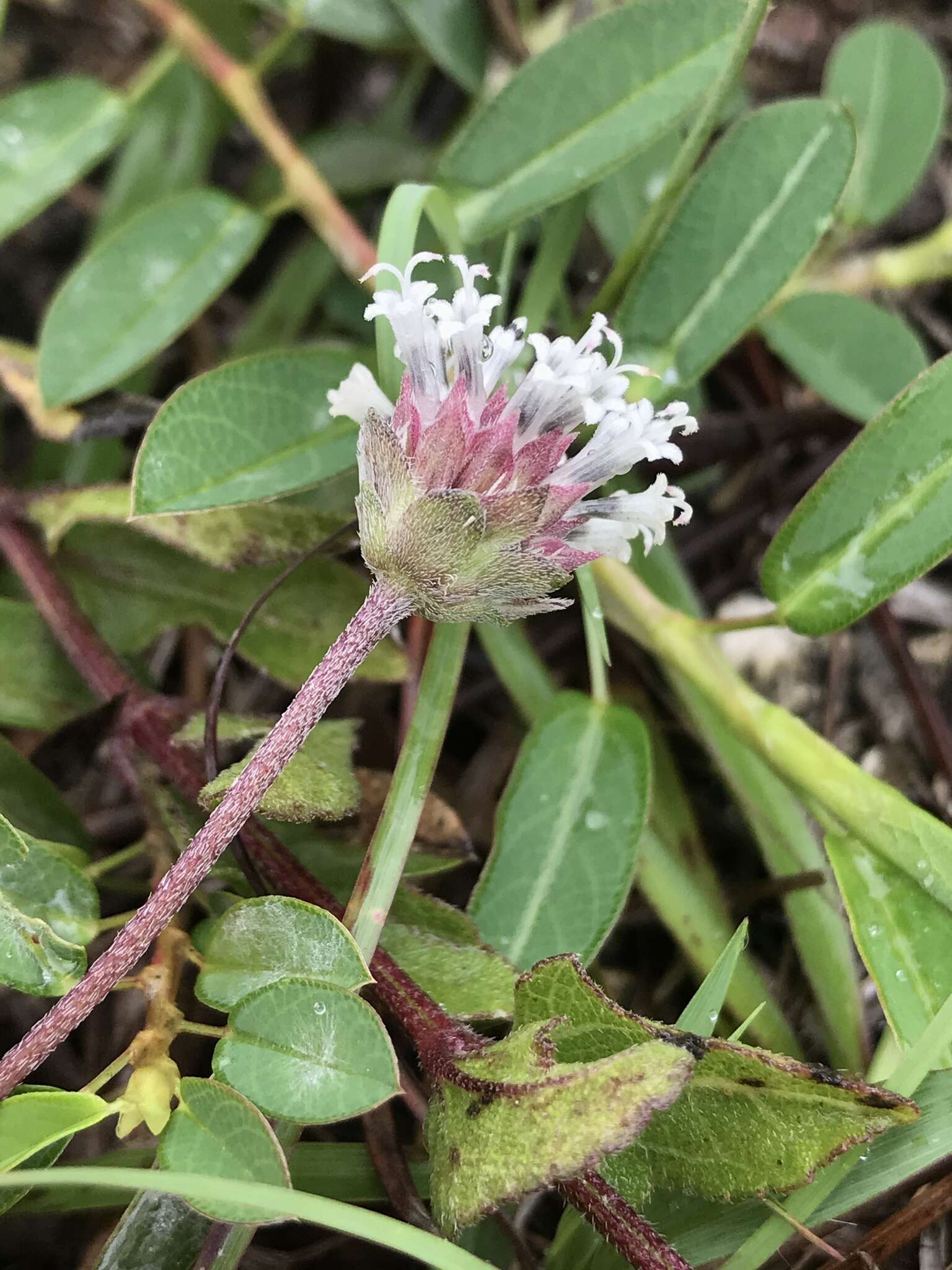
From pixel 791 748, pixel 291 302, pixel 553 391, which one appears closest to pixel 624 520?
pixel 553 391

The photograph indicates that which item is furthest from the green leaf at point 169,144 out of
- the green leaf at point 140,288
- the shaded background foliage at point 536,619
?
the green leaf at point 140,288

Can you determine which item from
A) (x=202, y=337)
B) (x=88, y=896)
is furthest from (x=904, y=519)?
(x=202, y=337)

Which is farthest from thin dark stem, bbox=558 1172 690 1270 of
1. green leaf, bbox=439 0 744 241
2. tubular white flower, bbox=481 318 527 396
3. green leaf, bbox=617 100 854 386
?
green leaf, bbox=439 0 744 241

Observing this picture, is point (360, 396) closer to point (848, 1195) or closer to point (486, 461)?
point (486, 461)

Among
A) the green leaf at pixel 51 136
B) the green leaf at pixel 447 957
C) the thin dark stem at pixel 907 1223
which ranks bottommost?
the thin dark stem at pixel 907 1223

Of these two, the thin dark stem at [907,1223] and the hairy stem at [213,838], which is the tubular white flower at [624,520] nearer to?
the hairy stem at [213,838]

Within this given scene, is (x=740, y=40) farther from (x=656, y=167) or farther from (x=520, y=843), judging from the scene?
(x=520, y=843)
